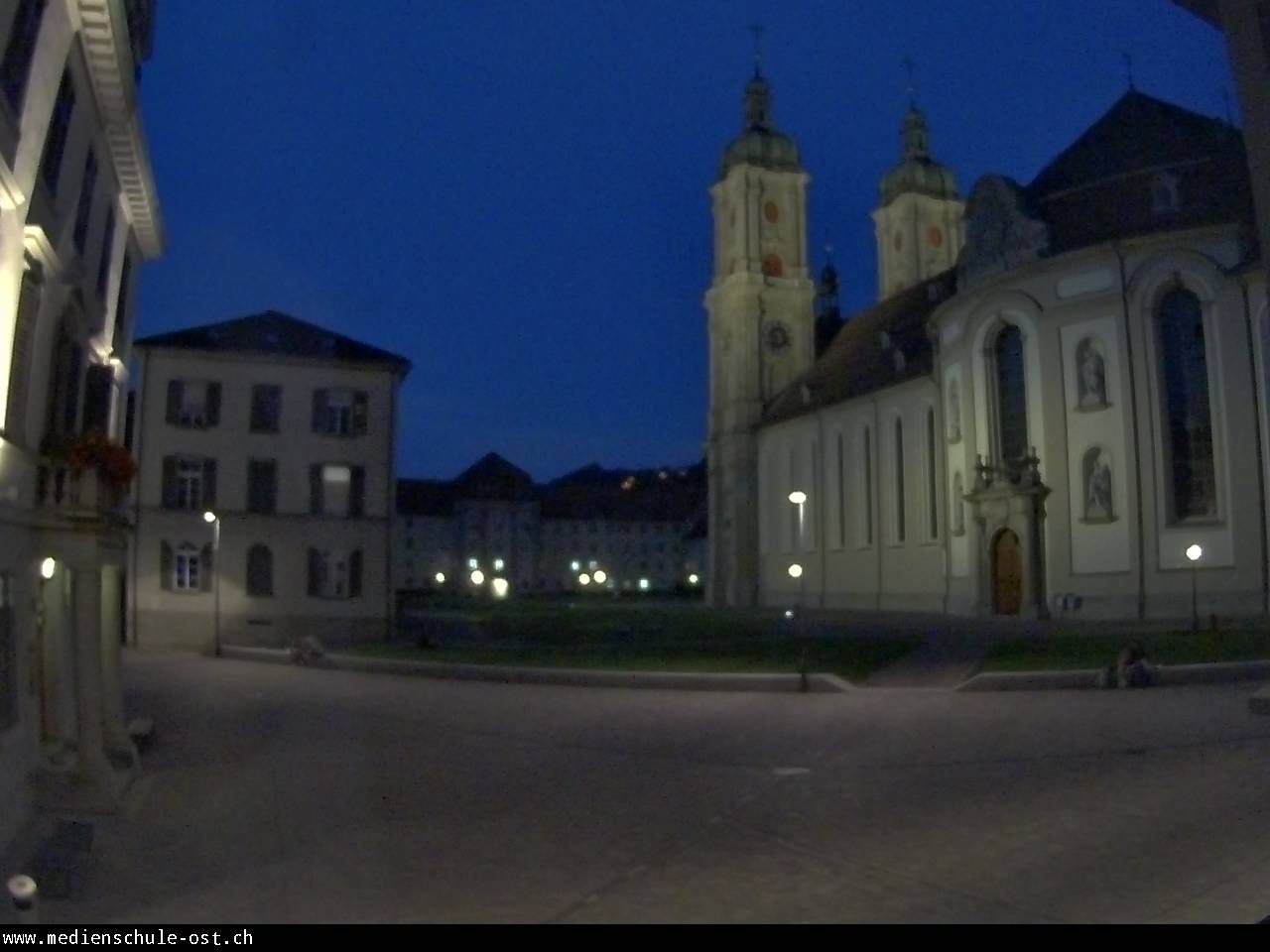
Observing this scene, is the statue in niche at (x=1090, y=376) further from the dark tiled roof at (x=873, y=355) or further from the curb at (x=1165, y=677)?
the curb at (x=1165, y=677)

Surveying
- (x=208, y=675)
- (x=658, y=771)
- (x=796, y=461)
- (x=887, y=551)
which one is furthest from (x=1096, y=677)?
(x=796, y=461)

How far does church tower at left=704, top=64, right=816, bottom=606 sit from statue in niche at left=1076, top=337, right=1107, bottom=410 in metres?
30.0

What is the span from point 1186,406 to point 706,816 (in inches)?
1182

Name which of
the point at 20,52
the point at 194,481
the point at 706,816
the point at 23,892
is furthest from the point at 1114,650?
the point at 194,481

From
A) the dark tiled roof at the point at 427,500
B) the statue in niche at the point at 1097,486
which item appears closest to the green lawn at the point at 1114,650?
the statue in niche at the point at 1097,486

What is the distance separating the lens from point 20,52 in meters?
10.4

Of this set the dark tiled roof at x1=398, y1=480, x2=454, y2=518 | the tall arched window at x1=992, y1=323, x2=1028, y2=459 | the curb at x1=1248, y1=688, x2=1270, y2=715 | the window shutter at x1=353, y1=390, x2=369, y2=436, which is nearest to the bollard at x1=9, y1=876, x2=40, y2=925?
the curb at x1=1248, y1=688, x2=1270, y2=715

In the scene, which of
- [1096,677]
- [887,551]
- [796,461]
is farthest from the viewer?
[796,461]

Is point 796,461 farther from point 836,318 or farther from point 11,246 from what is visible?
point 11,246

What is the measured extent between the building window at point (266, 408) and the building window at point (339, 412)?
3.74 feet

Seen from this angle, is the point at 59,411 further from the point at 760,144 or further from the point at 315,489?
the point at 760,144

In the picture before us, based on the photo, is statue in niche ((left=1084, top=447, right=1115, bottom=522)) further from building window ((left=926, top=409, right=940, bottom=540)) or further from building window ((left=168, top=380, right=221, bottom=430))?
building window ((left=168, top=380, right=221, bottom=430))
